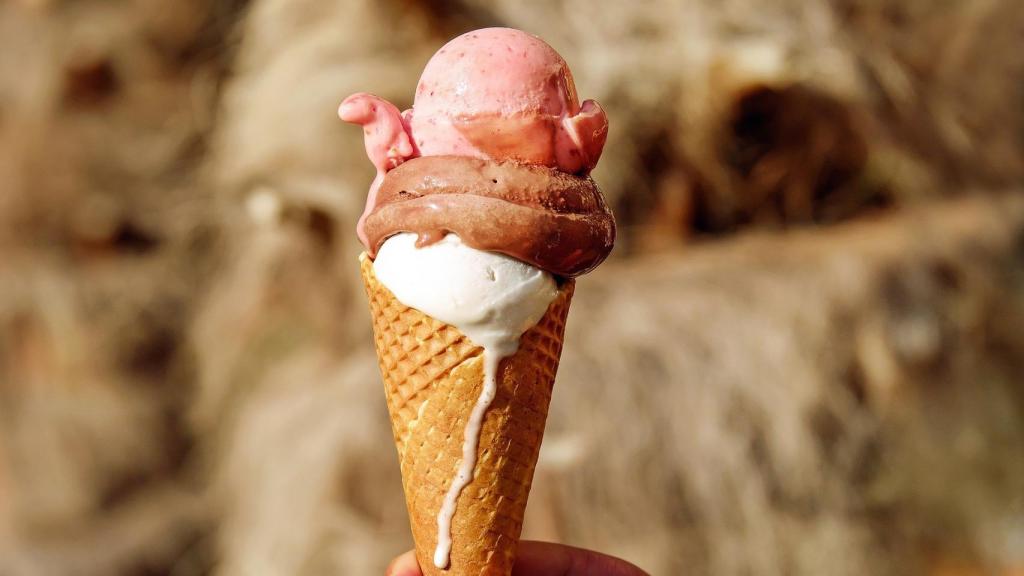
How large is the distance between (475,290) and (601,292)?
115 cm

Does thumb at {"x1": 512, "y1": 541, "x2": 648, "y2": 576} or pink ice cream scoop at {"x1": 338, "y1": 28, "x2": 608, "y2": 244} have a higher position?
pink ice cream scoop at {"x1": 338, "y1": 28, "x2": 608, "y2": 244}

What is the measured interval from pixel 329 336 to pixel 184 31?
85 cm

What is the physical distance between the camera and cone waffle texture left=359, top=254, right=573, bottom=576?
0.69 meters

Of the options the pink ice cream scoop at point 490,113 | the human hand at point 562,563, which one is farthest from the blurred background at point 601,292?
the pink ice cream scoop at point 490,113

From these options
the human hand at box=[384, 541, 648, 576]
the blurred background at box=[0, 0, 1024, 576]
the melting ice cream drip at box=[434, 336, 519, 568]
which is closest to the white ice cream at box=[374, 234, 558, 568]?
the melting ice cream drip at box=[434, 336, 519, 568]

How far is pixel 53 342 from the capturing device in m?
2.22

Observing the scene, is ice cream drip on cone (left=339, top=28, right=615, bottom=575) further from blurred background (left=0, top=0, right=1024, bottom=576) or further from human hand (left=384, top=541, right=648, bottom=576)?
blurred background (left=0, top=0, right=1024, bottom=576)

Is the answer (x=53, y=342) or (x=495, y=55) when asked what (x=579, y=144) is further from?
(x=53, y=342)

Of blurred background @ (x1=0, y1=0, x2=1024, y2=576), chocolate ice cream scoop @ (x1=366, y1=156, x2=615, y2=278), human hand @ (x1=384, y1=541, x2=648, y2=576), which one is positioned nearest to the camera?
Answer: chocolate ice cream scoop @ (x1=366, y1=156, x2=615, y2=278)

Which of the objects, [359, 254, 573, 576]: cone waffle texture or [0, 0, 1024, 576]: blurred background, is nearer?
[359, 254, 573, 576]: cone waffle texture

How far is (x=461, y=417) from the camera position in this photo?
70 centimetres

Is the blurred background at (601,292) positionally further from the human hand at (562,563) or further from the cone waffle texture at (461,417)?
the cone waffle texture at (461,417)

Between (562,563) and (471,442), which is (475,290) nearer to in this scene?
(471,442)

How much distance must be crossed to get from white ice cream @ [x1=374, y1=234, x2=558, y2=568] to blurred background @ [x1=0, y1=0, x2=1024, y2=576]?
3.02ft
